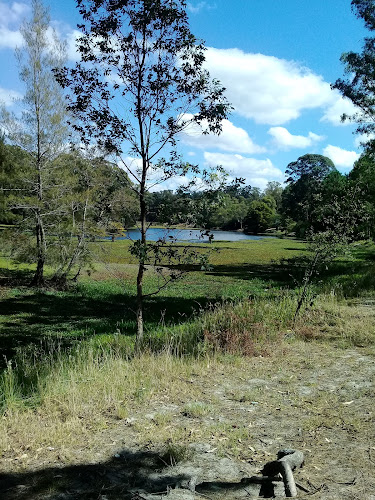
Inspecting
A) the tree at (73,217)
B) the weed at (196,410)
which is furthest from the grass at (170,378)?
the tree at (73,217)

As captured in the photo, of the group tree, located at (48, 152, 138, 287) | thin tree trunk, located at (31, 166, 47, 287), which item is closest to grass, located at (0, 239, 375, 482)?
thin tree trunk, located at (31, 166, 47, 287)

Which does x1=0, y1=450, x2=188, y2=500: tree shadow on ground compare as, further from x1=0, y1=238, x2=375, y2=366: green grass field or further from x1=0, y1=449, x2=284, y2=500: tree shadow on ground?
x1=0, y1=238, x2=375, y2=366: green grass field

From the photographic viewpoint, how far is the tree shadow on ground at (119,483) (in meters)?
3.04

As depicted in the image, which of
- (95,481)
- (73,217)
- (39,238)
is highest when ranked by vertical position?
(73,217)

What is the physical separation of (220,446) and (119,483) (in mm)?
962

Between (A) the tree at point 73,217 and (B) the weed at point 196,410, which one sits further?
(A) the tree at point 73,217

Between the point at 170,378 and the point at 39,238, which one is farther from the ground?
the point at 39,238

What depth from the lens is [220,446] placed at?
3809 mm

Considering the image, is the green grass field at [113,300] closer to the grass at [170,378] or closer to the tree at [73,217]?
the grass at [170,378]

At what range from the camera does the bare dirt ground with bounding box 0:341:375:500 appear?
313 cm

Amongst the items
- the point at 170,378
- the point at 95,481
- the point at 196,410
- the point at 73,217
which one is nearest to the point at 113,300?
the point at 73,217

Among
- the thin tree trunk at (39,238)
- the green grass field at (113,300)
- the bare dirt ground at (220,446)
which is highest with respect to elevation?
the thin tree trunk at (39,238)

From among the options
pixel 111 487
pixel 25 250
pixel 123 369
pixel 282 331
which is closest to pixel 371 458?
pixel 111 487

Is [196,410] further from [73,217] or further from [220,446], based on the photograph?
[73,217]
